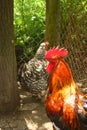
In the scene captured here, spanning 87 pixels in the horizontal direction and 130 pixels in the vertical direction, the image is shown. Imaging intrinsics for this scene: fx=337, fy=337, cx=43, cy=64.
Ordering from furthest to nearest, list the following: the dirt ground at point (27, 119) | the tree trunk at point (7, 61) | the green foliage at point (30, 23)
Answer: the green foliage at point (30, 23) → the dirt ground at point (27, 119) → the tree trunk at point (7, 61)

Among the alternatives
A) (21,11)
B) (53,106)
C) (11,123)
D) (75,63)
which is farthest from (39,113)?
(21,11)

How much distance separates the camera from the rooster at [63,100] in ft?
11.7

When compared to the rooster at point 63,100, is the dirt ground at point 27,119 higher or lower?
lower

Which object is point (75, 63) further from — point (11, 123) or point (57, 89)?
point (57, 89)

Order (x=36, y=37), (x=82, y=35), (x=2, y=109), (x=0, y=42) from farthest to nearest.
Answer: (x=36, y=37) → (x=82, y=35) → (x=2, y=109) → (x=0, y=42)

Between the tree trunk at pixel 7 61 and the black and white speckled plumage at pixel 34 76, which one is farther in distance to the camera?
the black and white speckled plumage at pixel 34 76

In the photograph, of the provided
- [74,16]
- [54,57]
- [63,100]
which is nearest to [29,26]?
[74,16]

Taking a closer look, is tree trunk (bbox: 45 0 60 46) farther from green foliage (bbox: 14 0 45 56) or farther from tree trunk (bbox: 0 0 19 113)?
tree trunk (bbox: 0 0 19 113)

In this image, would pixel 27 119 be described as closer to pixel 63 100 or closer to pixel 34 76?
pixel 34 76

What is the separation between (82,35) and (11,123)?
176cm

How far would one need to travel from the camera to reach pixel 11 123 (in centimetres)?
476

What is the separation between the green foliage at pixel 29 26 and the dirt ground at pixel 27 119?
A: 158cm

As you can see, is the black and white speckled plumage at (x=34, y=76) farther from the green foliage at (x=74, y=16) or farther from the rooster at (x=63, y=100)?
the rooster at (x=63, y=100)

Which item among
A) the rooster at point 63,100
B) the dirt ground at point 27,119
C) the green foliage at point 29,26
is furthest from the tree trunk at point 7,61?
the green foliage at point 29,26
